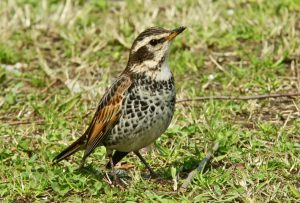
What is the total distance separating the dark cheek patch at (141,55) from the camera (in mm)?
7047

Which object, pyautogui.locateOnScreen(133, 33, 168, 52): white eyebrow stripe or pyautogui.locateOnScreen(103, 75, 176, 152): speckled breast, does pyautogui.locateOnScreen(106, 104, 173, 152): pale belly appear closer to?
pyautogui.locateOnScreen(103, 75, 176, 152): speckled breast

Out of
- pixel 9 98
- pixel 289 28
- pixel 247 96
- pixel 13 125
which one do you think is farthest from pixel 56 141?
pixel 289 28

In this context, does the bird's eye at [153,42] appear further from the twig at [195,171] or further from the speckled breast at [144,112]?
the twig at [195,171]

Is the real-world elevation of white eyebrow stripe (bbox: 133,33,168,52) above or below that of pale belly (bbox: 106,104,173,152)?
above

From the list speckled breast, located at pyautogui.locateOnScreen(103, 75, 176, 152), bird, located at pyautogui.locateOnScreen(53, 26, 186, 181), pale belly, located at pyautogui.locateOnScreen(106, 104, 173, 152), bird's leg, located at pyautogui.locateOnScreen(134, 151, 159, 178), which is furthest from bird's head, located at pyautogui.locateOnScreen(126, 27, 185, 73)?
bird's leg, located at pyautogui.locateOnScreen(134, 151, 159, 178)

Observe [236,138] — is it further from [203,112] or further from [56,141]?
[56,141]

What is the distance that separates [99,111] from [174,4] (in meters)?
4.74

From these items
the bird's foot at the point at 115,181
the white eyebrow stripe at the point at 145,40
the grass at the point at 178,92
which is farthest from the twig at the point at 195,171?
the white eyebrow stripe at the point at 145,40

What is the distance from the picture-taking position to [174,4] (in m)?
11.8

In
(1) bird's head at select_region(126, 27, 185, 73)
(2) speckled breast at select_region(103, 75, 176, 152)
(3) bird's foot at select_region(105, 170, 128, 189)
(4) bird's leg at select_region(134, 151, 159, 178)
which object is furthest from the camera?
(4) bird's leg at select_region(134, 151, 159, 178)

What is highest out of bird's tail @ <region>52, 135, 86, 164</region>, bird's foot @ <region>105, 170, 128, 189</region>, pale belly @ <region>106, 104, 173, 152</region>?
pale belly @ <region>106, 104, 173, 152</region>

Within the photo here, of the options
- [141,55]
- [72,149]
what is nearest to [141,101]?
[141,55]

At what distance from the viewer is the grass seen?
23.2 feet

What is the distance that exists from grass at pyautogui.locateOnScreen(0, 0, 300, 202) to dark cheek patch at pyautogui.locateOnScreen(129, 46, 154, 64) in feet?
3.21
